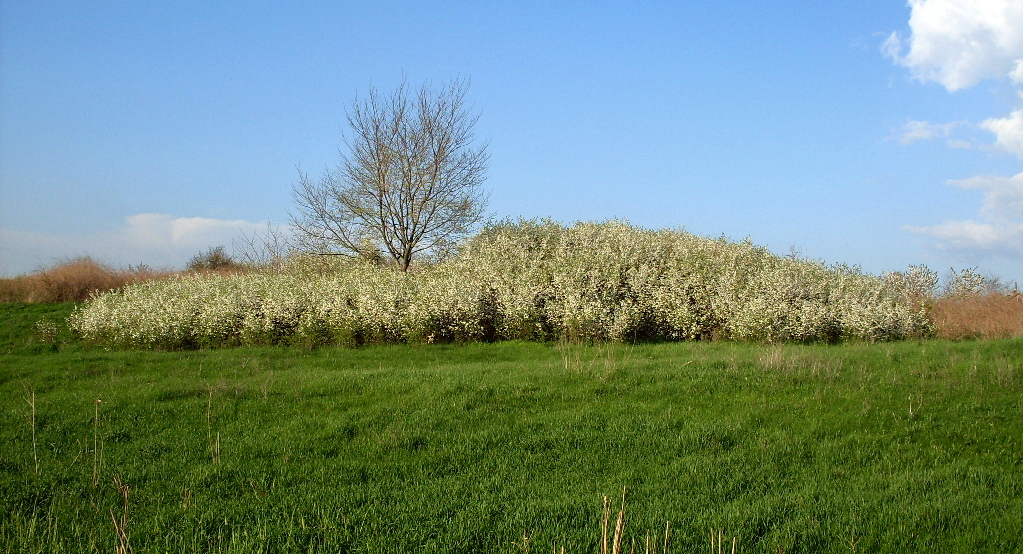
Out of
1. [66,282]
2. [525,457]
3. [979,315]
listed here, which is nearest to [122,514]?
[525,457]

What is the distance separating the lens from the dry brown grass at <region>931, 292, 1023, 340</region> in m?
18.7

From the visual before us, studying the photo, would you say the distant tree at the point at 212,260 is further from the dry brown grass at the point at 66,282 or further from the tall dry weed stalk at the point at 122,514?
the tall dry weed stalk at the point at 122,514

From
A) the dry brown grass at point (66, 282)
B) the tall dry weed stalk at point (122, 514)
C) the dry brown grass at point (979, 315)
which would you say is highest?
the dry brown grass at point (66, 282)

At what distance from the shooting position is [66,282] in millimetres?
31344

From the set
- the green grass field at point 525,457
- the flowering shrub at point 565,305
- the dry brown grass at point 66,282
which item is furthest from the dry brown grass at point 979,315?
the dry brown grass at point 66,282

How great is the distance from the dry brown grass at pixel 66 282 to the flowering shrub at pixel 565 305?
9.57 meters

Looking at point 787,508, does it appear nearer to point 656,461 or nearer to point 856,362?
point 656,461

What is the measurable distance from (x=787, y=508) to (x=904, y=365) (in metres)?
8.09

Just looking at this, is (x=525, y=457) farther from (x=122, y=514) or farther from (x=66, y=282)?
(x=66, y=282)

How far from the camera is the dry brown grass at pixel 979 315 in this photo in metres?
18.7

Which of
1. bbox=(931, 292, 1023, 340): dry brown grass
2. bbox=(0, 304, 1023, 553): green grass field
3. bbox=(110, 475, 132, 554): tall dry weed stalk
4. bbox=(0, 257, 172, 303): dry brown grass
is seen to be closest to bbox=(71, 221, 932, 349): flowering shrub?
bbox=(931, 292, 1023, 340): dry brown grass

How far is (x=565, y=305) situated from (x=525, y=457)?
11.6m

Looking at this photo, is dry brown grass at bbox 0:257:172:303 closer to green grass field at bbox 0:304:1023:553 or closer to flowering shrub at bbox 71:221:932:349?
flowering shrub at bbox 71:221:932:349

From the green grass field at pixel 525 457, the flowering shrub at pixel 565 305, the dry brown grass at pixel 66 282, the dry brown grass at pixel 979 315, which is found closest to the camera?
the green grass field at pixel 525 457
